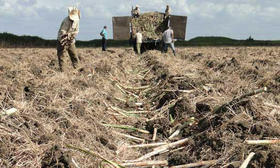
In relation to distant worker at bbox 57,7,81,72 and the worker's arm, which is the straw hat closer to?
distant worker at bbox 57,7,81,72

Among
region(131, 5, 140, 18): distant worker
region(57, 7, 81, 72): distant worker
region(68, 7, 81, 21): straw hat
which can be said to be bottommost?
region(57, 7, 81, 72): distant worker

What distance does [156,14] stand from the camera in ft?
57.8

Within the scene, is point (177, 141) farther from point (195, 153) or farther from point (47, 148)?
point (47, 148)

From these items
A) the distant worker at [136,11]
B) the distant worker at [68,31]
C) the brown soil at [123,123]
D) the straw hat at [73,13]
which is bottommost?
the brown soil at [123,123]

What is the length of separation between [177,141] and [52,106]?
171 centimetres

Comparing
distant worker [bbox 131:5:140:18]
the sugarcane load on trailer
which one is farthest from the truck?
distant worker [bbox 131:5:140:18]

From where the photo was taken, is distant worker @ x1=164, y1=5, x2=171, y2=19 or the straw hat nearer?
the straw hat

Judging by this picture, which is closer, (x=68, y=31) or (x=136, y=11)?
(x=68, y=31)

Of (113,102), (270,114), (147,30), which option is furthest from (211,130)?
(147,30)

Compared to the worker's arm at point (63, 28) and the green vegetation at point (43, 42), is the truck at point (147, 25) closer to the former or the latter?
the worker's arm at point (63, 28)

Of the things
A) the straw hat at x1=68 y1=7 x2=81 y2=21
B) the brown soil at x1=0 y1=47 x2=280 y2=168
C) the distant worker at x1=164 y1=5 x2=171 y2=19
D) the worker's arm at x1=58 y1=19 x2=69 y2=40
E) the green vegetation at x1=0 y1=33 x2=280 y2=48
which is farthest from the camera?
the green vegetation at x1=0 y1=33 x2=280 y2=48

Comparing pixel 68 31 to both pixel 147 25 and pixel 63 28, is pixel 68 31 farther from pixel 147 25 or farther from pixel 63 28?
pixel 147 25

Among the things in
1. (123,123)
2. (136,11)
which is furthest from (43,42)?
(123,123)

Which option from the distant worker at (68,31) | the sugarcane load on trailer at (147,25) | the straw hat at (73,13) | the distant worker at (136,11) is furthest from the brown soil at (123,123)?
the distant worker at (136,11)
